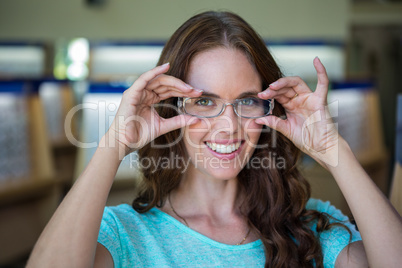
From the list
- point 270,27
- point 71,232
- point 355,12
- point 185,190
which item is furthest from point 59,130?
point 355,12

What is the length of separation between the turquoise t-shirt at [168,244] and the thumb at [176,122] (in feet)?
0.95

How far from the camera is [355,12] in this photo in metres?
9.34

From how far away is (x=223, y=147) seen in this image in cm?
143

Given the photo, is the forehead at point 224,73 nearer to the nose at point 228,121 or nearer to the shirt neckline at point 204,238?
the nose at point 228,121

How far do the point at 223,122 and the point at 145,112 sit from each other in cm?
24

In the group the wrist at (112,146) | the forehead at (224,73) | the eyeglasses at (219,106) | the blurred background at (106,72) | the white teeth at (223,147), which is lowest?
the blurred background at (106,72)

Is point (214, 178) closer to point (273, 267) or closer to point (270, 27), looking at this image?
point (273, 267)

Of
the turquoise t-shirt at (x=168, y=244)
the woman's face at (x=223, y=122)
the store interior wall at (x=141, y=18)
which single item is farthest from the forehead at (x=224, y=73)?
the store interior wall at (x=141, y=18)

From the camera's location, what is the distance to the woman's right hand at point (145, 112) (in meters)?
1.27

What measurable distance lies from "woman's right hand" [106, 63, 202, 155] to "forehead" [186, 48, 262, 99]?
87 millimetres

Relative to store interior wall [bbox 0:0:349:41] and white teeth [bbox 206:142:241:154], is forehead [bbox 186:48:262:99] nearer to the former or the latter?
white teeth [bbox 206:142:241:154]

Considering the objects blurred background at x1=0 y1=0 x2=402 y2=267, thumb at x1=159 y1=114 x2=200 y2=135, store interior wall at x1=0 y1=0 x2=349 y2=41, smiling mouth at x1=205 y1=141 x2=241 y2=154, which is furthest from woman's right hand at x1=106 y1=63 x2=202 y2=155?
store interior wall at x1=0 y1=0 x2=349 y2=41

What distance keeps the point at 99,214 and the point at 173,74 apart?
1.75 feet

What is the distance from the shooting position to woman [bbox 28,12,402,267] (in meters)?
1.23
